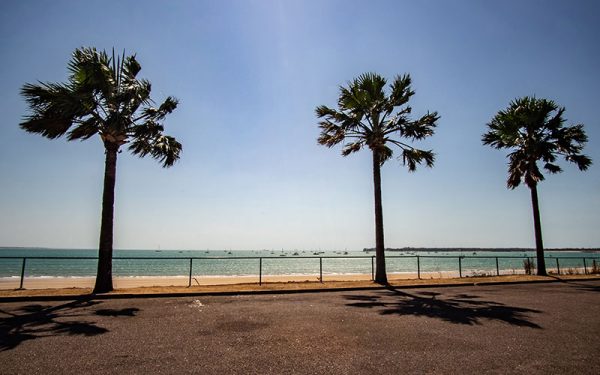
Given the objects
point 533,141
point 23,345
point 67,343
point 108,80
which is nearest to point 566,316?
point 67,343

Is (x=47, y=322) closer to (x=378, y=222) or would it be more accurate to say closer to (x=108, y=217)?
(x=108, y=217)

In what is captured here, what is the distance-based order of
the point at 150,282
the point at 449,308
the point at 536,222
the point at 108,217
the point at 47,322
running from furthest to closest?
the point at 150,282 → the point at 536,222 → the point at 108,217 → the point at 449,308 → the point at 47,322

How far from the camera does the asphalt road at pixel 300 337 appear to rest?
482 cm

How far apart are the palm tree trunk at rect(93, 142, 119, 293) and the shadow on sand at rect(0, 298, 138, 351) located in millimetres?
3157

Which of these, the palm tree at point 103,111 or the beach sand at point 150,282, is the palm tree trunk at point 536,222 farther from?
the palm tree at point 103,111

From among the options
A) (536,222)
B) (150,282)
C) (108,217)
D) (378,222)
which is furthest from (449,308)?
(150,282)

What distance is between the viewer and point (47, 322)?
7629mm

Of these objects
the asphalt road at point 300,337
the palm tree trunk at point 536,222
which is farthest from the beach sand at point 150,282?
the asphalt road at point 300,337

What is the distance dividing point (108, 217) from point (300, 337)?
35.1 feet

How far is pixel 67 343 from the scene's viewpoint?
589 centimetres

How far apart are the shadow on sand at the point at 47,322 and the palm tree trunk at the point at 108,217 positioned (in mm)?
3157

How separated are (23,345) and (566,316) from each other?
10964 mm

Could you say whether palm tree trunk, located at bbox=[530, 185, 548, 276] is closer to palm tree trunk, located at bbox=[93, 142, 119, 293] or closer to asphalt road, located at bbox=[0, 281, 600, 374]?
asphalt road, located at bbox=[0, 281, 600, 374]

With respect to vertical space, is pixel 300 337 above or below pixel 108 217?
below
